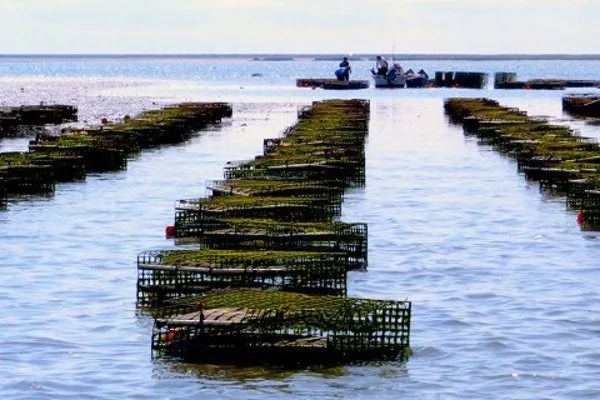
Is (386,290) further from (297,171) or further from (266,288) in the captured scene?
(297,171)

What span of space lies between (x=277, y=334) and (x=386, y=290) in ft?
40.0

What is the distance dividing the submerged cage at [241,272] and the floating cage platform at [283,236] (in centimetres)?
367

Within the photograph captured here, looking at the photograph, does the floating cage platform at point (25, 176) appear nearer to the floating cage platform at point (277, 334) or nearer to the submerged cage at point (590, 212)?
the submerged cage at point (590, 212)

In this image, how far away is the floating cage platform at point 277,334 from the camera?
113 feet

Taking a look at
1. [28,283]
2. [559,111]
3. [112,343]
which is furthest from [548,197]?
[559,111]

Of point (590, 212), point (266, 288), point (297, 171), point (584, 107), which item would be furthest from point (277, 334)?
point (584, 107)

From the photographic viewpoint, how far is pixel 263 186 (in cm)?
6016

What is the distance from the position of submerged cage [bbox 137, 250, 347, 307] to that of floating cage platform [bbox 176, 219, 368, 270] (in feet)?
12.1

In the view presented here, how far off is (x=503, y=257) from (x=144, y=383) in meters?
23.9

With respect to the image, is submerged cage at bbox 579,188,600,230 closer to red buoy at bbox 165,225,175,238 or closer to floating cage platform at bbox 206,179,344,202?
floating cage platform at bbox 206,179,344,202

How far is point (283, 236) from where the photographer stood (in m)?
46.3

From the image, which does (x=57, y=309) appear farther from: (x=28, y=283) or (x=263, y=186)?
(x=263, y=186)

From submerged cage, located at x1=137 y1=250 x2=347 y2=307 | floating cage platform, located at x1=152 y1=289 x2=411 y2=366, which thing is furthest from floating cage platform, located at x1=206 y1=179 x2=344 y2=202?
floating cage platform, located at x1=152 y1=289 x2=411 y2=366

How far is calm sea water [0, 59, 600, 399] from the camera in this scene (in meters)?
33.8
